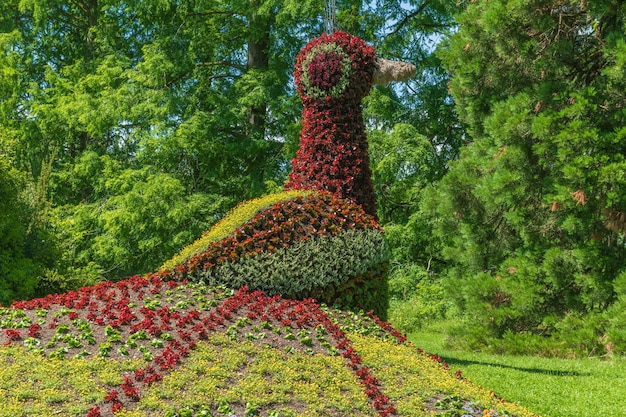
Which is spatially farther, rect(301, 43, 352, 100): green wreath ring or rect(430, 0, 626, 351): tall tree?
rect(430, 0, 626, 351): tall tree

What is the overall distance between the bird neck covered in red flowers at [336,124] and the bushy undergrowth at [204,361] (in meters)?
1.96

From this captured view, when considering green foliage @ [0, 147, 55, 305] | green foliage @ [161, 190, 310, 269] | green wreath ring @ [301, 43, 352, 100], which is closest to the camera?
green foliage @ [161, 190, 310, 269]

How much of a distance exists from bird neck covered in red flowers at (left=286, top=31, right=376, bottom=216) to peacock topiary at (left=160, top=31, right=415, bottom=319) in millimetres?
12

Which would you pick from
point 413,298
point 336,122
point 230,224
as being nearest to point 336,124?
point 336,122

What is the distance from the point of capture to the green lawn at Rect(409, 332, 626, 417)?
7.34 m

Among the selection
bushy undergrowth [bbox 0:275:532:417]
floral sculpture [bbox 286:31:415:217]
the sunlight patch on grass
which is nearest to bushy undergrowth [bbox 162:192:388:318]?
bushy undergrowth [bbox 0:275:532:417]

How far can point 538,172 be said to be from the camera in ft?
38.3

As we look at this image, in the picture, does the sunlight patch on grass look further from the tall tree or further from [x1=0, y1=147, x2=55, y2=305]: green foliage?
[x1=0, y1=147, x2=55, y2=305]: green foliage

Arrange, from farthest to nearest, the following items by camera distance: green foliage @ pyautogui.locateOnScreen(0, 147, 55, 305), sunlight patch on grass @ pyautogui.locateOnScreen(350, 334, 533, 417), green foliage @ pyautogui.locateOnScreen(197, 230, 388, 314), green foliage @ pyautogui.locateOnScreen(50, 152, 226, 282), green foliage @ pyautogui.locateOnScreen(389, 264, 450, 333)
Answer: green foliage @ pyautogui.locateOnScreen(50, 152, 226, 282)
green foliage @ pyautogui.locateOnScreen(389, 264, 450, 333)
green foliage @ pyautogui.locateOnScreen(0, 147, 55, 305)
green foliage @ pyautogui.locateOnScreen(197, 230, 388, 314)
sunlight patch on grass @ pyautogui.locateOnScreen(350, 334, 533, 417)

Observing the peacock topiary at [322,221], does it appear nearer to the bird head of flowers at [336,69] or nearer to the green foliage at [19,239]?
the bird head of flowers at [336,69]

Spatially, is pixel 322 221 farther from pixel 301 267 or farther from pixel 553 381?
pixel 553 381

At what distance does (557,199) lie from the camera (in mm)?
10766

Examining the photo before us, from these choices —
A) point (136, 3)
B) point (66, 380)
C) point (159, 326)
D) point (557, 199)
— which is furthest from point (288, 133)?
point (66, 380)

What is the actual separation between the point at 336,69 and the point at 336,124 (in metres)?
0.67
